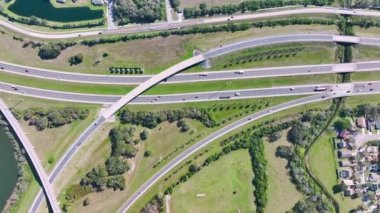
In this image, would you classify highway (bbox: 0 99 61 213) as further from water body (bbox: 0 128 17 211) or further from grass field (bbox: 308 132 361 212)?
grass field (bbox: 308 132 361 212)

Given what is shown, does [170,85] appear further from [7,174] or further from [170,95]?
[7,174]

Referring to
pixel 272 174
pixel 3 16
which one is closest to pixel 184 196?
pixel 272 174

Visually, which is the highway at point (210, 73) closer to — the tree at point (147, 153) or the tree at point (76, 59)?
the tree at point (76, 59)

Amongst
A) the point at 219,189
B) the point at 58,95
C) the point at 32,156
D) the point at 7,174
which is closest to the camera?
the point at 219,189

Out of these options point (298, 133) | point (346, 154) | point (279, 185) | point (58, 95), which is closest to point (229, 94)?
point (298, 133)

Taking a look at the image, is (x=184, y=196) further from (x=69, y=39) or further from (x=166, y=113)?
(x=69, y=39)

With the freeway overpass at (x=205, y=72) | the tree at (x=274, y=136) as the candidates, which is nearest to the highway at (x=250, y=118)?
the freeway overpass at (x=205, y=72)
